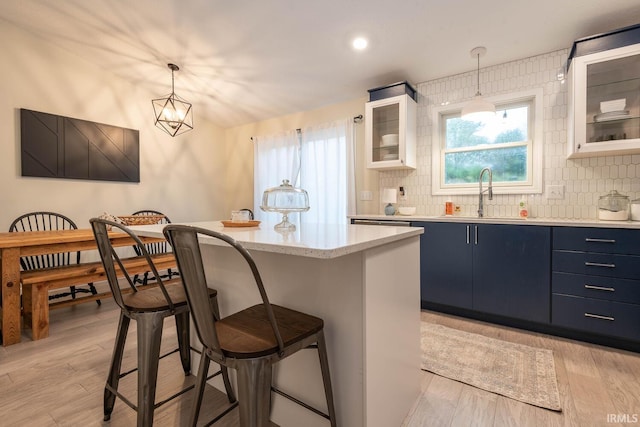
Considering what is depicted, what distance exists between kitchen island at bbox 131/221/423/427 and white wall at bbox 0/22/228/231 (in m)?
2.77

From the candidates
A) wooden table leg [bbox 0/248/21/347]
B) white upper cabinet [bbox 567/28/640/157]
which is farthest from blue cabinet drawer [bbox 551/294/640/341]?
wooden table leg [bbox 0/248/21/347]

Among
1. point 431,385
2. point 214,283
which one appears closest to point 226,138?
point 214,283

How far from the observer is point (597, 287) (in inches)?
83.1

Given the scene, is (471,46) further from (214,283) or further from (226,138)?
(226,138)

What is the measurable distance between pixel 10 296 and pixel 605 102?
15.8ft

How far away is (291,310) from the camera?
4.09ft

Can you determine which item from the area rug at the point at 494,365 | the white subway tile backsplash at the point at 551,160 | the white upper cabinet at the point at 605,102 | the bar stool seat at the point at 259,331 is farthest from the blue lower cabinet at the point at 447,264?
the bar stool seat at the point at 259,331

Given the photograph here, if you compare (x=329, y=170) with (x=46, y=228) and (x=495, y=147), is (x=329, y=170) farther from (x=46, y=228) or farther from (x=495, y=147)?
(x=46, y=228)

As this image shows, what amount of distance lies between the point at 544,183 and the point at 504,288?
3.49 ft

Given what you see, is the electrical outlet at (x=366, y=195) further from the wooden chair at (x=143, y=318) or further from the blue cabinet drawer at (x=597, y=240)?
the wooden chair at (x=143, y=318)

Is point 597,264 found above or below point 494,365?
above

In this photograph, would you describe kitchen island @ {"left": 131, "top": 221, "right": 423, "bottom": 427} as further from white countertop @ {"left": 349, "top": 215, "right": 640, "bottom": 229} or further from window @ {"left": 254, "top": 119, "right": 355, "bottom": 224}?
window @ {"left": 254, "top": 119, "right": 355, "bottom": 224}

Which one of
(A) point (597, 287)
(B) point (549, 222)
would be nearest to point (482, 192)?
(B) point (549, 222)

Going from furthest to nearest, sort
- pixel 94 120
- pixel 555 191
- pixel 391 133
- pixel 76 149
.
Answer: pixel 94 120 → pixel 76 149 → pixel 391 133 → pixel 555 191
